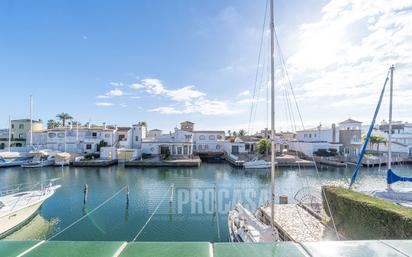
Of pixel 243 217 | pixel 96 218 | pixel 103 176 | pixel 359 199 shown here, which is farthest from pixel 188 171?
pixel 359 199

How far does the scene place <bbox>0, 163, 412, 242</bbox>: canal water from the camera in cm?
1123

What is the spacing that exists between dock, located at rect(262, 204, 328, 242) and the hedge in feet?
3.27

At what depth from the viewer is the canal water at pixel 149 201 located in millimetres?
11227

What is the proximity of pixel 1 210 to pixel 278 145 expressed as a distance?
44.5 metres

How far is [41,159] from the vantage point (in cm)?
3575

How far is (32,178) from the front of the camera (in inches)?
1001

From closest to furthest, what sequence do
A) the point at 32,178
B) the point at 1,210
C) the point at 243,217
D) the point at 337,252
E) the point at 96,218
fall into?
1. the point at 337,252
2. the point at 243,217
3. the point at 1,210
4. the point at 96,218
5. the point at 32,178

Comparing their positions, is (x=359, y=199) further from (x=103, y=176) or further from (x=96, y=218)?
(x=103, y=176)

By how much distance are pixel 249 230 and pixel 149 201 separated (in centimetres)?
996

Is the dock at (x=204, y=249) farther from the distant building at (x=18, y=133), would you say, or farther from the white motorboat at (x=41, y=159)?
the distant building at (x=18, y=133)

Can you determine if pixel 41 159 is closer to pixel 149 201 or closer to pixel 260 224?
pixel 149 201

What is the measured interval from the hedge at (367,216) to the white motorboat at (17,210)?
53.1ft

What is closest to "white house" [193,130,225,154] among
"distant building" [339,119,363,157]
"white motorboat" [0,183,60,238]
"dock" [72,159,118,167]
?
"dock" [72,159,118,167]

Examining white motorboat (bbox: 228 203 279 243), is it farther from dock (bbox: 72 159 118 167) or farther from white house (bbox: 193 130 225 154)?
white house (bbox: 193 130 225 154)
